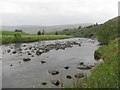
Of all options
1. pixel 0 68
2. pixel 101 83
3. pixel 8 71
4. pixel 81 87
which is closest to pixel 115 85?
pixel 101 83

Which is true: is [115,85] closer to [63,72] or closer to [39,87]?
[39,87]

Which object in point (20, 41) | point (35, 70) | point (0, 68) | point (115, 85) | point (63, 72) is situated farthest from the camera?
point (20, 41)

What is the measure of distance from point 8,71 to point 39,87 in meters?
13.4

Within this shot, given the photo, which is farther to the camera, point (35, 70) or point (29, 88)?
point (35, 70)

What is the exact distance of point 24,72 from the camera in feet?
127

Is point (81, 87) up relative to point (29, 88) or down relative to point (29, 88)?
up

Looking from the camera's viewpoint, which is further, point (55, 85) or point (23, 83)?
point (23, 83)

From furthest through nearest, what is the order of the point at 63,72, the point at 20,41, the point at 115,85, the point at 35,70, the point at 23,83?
the point at 20,41 < the point at 35,70 < the point at 63,72 < the point at 23,83 < the point at 115,85

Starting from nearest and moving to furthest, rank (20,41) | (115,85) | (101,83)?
(115,85), (101,83), (20,41)

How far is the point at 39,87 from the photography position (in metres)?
28.5

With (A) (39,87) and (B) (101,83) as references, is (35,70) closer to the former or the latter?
(A) (39,87)

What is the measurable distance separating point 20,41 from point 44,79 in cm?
8104

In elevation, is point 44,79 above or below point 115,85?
below

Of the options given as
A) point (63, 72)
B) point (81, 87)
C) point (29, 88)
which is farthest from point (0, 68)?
point (81, 87)
